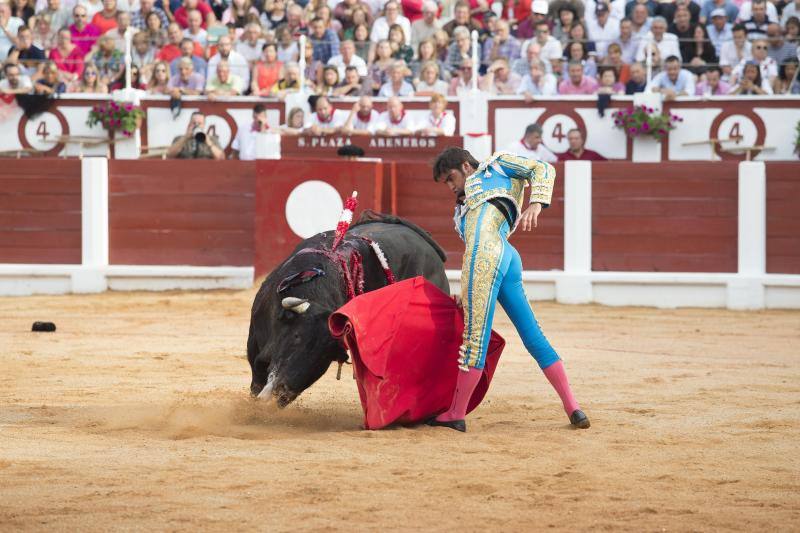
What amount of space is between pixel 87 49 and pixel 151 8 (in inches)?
29.3

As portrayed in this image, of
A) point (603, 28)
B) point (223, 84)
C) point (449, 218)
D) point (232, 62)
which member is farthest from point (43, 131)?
point (603, 28)

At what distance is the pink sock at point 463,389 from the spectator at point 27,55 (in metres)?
8.75

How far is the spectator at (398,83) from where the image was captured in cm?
1114

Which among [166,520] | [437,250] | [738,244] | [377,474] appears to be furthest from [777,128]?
[166,520]

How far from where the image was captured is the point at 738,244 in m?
9.39

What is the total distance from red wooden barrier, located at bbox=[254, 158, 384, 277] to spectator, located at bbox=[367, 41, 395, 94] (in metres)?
1.92

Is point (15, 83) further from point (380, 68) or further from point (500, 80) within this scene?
point (500, 80)

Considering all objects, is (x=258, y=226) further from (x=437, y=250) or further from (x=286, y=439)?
(x=286, y=439)

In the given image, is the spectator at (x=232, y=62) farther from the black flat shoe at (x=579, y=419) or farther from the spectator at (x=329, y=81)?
the black flat shoe at (x=579, y=419)

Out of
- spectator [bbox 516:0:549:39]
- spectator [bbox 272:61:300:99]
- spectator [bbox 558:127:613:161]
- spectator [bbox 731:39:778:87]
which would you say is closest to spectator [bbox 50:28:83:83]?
spectator [bbox 272:61:300:99]

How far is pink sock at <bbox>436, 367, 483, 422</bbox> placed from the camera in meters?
4.33

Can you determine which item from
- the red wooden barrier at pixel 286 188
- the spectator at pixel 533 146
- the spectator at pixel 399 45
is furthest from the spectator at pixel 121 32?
the spectator at pixel 533 146

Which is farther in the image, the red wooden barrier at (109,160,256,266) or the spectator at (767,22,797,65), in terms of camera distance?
the spectator at (767,22,797,65)

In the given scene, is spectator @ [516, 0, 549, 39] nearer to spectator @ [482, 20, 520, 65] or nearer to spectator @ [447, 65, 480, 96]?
spectator @ [482, 20, 520, 65]
